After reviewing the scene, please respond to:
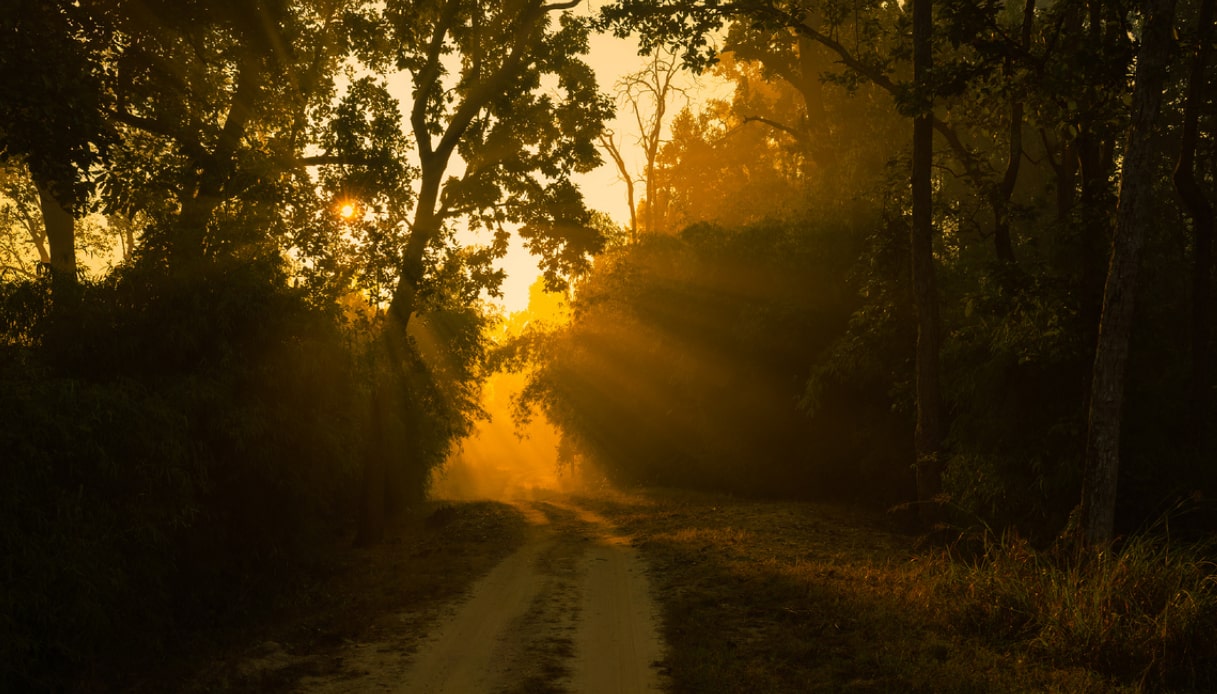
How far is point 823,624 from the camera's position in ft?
29.3

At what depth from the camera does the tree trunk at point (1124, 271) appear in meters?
9.20

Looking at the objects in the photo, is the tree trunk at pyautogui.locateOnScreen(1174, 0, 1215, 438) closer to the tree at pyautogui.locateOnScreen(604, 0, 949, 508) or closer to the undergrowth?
the tree at pyautogui.locateOnScreen(604, 0, 949, 508)

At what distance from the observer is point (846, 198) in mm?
24516

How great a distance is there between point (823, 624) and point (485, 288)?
13.4 meters

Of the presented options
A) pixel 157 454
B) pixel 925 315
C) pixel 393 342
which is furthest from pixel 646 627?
pixel 393 342

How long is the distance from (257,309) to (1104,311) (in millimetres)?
10390

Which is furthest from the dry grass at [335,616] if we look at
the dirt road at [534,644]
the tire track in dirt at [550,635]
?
the tire track in dirt at [550,635]

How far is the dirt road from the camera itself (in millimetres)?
7332

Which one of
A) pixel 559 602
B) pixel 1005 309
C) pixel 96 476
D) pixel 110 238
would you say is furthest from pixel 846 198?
pixel 110 238

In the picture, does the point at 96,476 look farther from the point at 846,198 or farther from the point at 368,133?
the point at 846,198

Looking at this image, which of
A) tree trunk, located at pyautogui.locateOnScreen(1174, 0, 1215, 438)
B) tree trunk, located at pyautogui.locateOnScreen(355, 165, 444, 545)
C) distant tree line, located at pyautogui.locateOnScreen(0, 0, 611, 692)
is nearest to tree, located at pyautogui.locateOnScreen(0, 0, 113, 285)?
distant tree line, located at pyautogui.locateOnScreen(0, 0, 611, 692)

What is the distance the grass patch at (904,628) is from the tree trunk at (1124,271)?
816mm

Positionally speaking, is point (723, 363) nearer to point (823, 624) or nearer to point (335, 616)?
point (823, 624)

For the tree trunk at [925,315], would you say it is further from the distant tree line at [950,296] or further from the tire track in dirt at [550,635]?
the tire track in dirt at [550,635]
